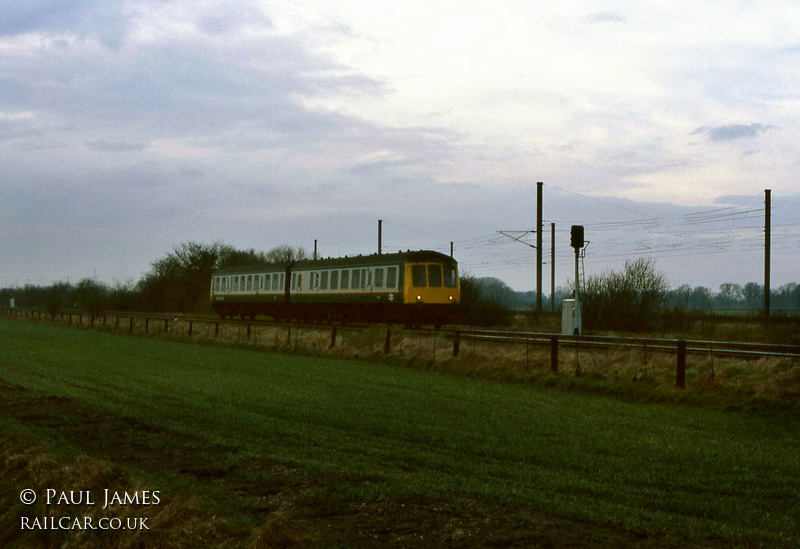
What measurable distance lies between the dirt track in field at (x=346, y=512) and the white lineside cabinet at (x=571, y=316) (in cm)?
1432

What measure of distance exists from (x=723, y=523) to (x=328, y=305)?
1105 inches

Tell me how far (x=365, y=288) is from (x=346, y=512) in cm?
2427

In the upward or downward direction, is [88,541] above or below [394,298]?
below

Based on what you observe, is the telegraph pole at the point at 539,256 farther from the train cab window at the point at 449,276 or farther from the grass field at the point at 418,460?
the grass field at the point at 418,460

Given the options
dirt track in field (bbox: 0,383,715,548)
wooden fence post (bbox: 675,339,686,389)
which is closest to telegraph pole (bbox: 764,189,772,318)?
wooden fence post (bbox: 675,339,686,389)

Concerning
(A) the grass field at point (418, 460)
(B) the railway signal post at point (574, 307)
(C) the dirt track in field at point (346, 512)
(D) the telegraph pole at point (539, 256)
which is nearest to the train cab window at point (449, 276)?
(D) the telegraph pole at point (539, 256)

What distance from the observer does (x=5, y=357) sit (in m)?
22.9

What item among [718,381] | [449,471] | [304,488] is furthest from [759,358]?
[304,488]

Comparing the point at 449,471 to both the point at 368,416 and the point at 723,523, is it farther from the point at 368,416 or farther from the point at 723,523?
the point at 368,416

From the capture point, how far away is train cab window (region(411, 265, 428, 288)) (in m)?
28.4

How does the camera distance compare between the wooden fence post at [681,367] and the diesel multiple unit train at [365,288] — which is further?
the diesel multiple unit train at [365,288]

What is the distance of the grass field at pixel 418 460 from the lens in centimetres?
593

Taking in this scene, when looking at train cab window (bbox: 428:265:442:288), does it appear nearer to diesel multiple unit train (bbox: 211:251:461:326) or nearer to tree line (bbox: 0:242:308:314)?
diesel multiple unit train (bbox: 211:251:461:326)

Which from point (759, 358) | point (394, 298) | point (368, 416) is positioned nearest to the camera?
point (368, 416)
